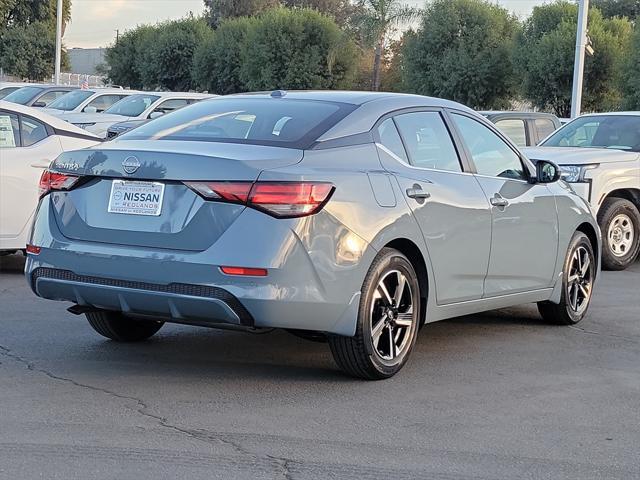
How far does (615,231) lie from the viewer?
11.7m

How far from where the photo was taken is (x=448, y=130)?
6934mm

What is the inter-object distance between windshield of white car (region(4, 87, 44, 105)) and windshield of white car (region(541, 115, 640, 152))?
16739mm

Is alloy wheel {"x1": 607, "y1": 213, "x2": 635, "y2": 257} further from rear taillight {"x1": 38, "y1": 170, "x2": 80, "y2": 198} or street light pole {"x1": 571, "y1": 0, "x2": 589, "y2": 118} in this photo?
street light pole {"x1": 571, "y1": 0, "x2": 589, "y2": 118}

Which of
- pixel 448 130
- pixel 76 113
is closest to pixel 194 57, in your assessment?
pixel 76 113

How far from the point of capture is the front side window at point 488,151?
7090 mm

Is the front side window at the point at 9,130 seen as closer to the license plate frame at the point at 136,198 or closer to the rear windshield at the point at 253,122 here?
the rear windshield at the point at 253,122

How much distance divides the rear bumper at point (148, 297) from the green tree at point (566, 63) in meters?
36.3

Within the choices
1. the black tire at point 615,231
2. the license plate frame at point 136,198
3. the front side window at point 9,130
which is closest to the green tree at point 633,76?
the black tire at point 615,231

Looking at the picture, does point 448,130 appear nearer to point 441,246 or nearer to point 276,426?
point 441,246

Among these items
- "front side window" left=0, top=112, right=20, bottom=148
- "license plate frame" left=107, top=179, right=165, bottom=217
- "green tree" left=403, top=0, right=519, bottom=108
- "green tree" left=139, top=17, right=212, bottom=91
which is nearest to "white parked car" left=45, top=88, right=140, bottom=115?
"front side window" left=0, top=112, right=20, bottom=148

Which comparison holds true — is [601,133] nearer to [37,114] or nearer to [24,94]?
[37,114]

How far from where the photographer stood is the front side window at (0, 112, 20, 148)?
31.7ft

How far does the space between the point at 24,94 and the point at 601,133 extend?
1784 cm

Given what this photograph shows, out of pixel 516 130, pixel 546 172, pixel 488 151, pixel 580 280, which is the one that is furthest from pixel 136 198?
pixel 516 130
